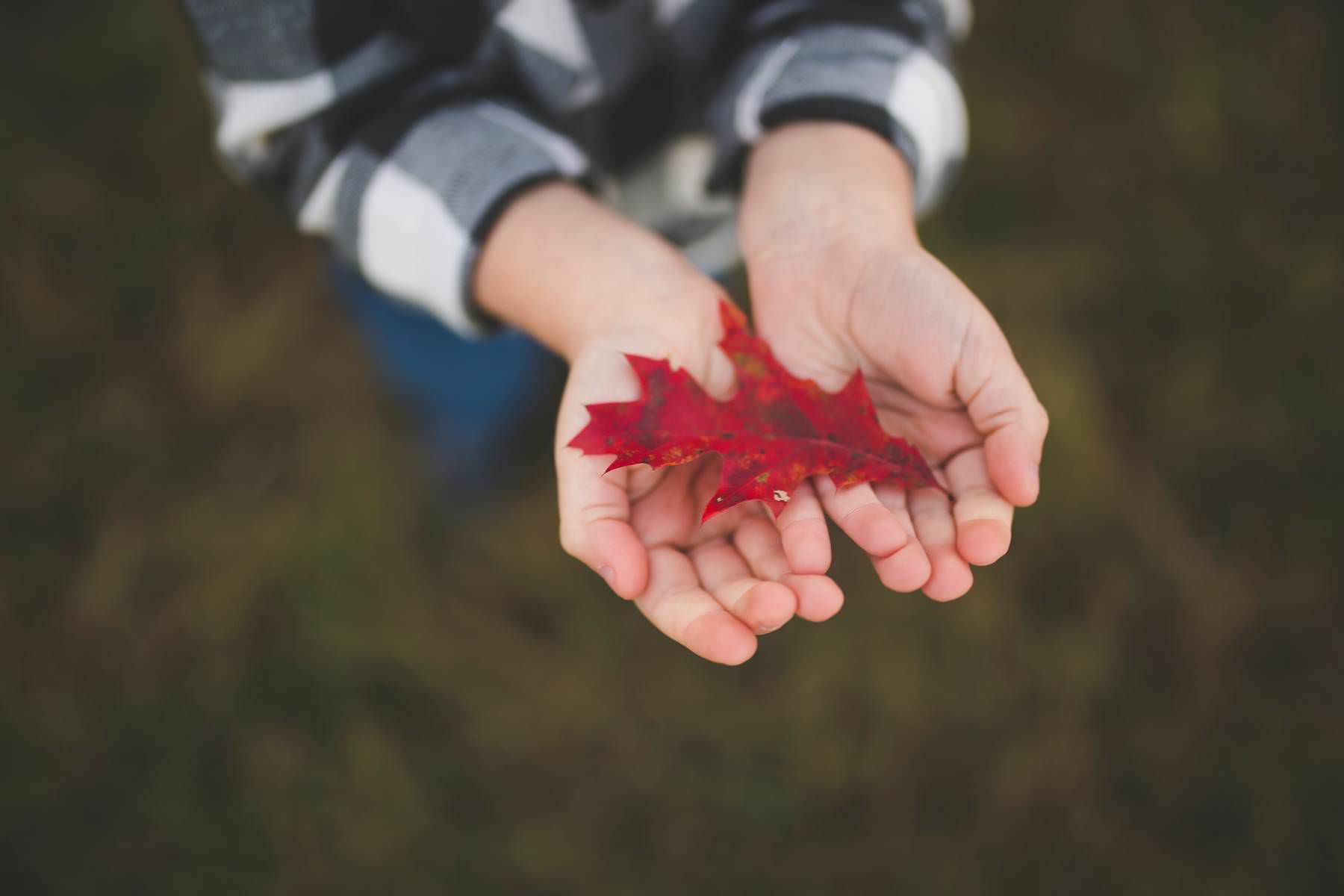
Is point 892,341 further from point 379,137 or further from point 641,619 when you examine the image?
point 641,619

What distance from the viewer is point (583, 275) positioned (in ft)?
4.07

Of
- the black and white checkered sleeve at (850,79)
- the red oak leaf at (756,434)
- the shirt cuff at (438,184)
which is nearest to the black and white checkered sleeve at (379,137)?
the shirt cuff at (438,184)

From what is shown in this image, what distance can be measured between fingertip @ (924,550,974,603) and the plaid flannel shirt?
2.20ft

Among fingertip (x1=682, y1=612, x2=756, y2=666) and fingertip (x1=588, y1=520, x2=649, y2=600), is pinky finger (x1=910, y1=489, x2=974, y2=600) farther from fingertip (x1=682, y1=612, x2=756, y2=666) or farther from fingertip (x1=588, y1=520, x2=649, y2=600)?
fingertip (x1=588, y1=520, x2=649, y2=600)

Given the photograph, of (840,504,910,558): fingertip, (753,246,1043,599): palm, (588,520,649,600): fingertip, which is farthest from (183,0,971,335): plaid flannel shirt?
(840,504,910,558): fingertip

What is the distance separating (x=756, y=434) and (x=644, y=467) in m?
0.15

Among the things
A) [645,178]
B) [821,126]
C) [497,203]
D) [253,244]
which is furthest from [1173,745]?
[253,244]

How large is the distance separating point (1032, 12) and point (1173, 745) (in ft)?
7.12

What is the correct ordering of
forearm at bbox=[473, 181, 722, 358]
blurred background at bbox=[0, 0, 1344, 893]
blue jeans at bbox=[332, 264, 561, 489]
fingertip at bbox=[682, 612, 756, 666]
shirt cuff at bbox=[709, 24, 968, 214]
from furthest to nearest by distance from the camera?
blue jeans at bbox=[332, 264, 561, 489]
blurred background at bbox=[0, 0, 1344, 893]
shirt cuff at bbox=[709, 24, 968, 214]
forearm at bbox=[473, 181, 722, 358]
fingertip at bbox=[682, 612, 756, 666]

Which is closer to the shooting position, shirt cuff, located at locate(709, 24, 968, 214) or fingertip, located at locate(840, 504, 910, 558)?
fingertip, located at locate(840, 504, 910, 558)

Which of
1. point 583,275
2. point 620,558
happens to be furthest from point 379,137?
point 620,558

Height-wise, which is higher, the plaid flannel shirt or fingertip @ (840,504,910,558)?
the plaid flannel shirt

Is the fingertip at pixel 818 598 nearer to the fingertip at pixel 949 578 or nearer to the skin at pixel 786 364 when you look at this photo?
the skin at pixel 786 364

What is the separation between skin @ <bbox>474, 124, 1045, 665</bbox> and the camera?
1008 mm
